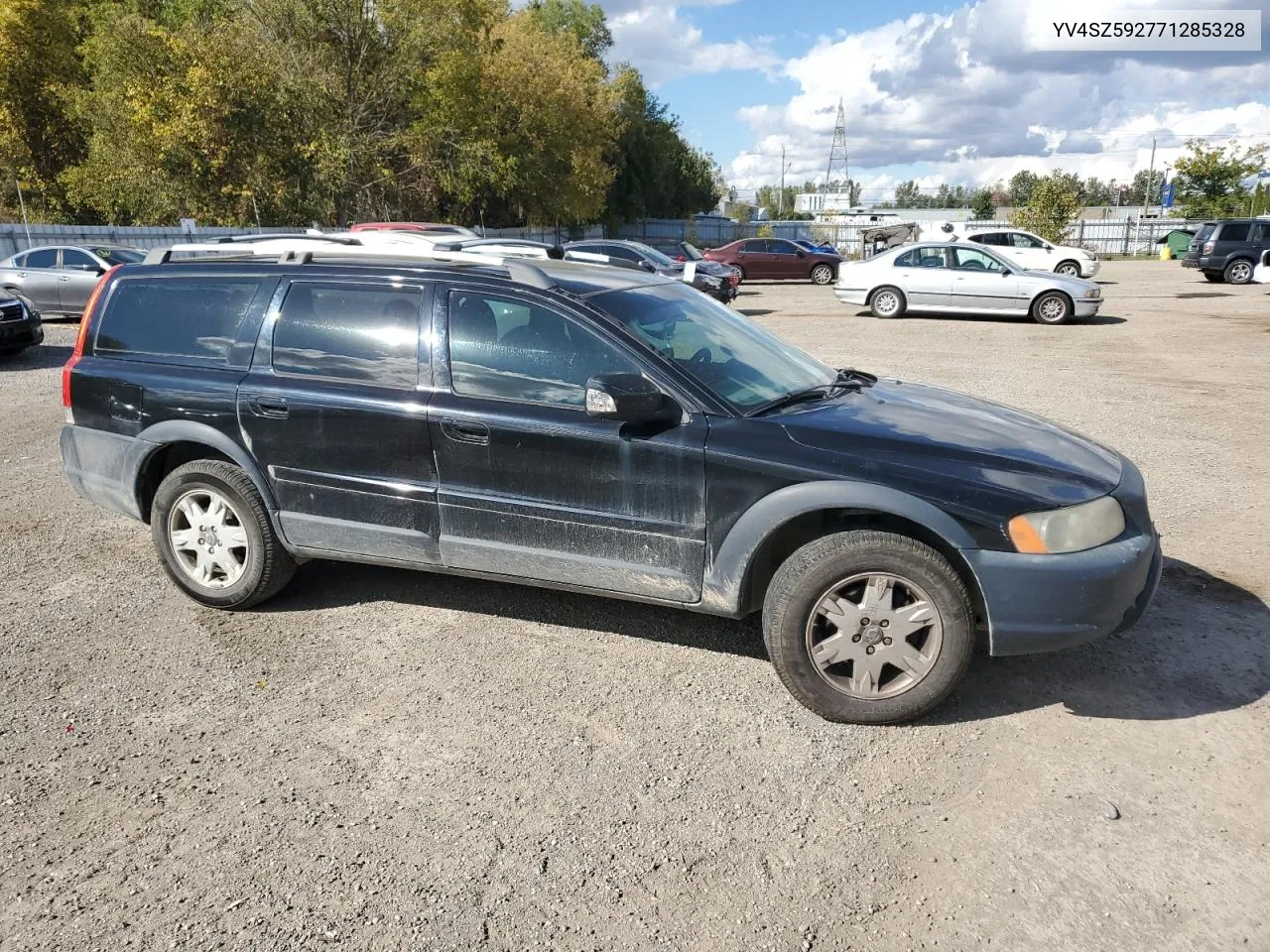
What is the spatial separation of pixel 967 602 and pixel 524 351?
2.04m

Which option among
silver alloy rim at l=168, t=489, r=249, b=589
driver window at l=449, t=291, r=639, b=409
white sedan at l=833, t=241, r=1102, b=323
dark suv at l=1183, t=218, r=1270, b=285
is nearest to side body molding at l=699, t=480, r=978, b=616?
driver window at l=449, t=291, r=639, b=409

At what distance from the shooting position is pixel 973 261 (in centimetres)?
1795

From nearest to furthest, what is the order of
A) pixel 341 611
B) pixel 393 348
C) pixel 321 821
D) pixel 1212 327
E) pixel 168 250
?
pixel 321 821 → pixel 393 348 → pixel 341 611 → pixel 168 250 → pixel 1212 327

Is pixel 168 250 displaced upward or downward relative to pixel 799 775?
upward

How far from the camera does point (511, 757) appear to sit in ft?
11.1

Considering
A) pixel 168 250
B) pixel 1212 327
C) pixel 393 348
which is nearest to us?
pixel 393 348

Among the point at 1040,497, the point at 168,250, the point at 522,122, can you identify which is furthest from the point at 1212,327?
the point at 522,122

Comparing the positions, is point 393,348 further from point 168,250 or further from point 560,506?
point 168,250

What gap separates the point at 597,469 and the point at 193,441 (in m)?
2.11

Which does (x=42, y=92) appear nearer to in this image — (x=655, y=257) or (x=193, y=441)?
(x=655, y=257)

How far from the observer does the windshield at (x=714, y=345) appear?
3.96m

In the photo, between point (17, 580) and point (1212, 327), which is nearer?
point (17, 580)

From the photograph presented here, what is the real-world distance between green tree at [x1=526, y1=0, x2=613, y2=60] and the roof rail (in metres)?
58.6

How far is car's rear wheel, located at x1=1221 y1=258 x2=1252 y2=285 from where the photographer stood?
25.9 m
